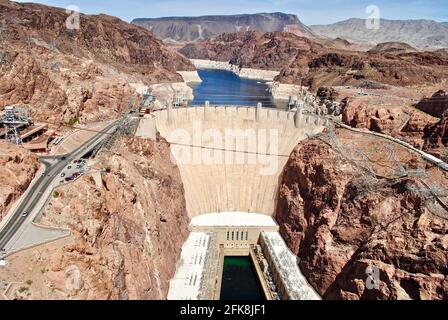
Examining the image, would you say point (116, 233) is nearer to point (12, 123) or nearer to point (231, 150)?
point (12, 123)

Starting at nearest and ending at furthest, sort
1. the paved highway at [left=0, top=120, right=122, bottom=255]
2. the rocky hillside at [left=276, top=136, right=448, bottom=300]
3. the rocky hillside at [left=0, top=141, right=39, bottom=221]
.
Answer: the paved highway at [left=0, top=120, right=122, bottom=255] → the rocky hillside at [left=0, top=141, right=39, bottom=221] → the rocky hillside at [left=276, top=136, right=448, bottom=300]

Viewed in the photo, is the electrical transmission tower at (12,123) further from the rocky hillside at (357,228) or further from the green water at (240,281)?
the rocky hillside at (357,228)

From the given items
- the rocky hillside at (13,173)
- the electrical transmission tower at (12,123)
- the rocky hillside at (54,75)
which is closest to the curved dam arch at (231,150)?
the rocky hillside at (54,75)

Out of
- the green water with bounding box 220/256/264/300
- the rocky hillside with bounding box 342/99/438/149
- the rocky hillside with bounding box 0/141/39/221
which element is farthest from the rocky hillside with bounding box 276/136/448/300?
the rocky hillside with bounding box 0/141/39/221

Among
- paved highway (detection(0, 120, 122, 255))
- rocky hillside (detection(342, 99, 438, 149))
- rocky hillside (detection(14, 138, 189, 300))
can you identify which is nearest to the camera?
rocky hillside (detection(14, 138, 189, 300))

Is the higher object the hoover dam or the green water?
the hoover dam

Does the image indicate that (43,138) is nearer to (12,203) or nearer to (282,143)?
(12,203)

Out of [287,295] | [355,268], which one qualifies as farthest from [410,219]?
[287,295]

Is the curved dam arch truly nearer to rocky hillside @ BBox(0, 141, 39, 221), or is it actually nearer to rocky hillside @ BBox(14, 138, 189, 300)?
rocky hillside @ BBox(14, 138, 189, 300)
